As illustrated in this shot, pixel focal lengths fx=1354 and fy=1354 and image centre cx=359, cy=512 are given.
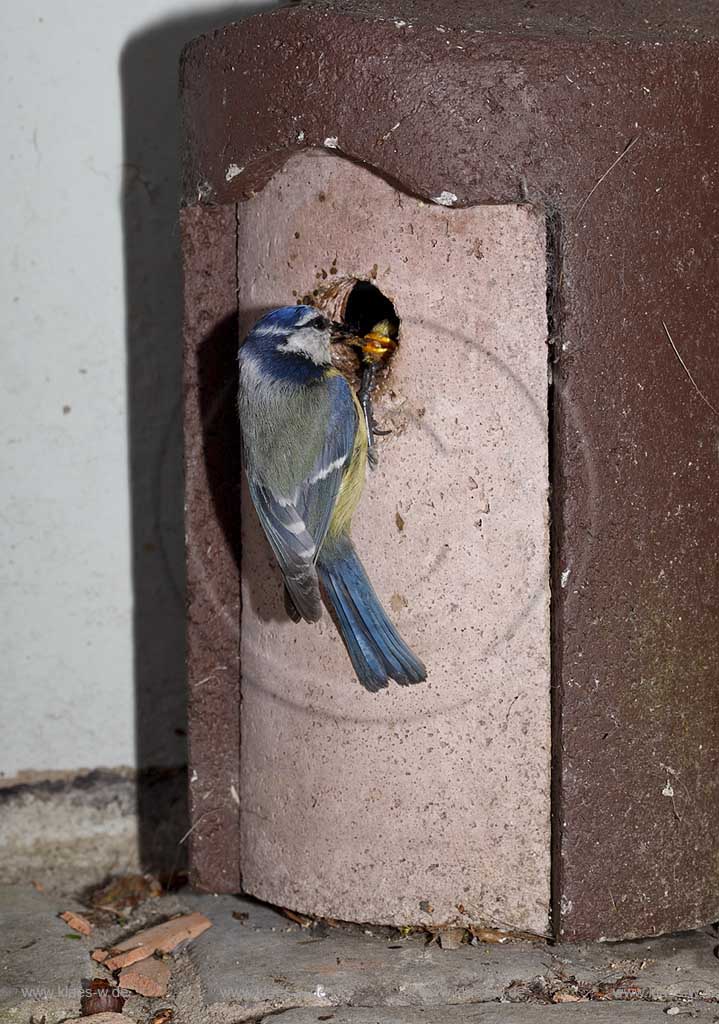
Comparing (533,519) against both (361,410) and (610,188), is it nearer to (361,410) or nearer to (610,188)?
(361,410)

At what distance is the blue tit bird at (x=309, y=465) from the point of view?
2.80 meters

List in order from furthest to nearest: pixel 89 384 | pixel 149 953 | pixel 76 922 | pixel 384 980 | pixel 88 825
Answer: pixel 88 825
pixel 89 384
pixel 76 922
pixel 149 953
pixel 384 980

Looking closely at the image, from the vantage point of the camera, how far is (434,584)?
2.86m

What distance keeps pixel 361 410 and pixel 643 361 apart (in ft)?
1.94

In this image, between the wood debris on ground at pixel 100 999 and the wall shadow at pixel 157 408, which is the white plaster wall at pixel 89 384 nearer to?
the wall shadow at pixel 157 408

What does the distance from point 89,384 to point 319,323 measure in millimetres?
1160

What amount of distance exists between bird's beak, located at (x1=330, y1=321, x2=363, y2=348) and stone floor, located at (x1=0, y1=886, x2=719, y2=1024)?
53.2 inches

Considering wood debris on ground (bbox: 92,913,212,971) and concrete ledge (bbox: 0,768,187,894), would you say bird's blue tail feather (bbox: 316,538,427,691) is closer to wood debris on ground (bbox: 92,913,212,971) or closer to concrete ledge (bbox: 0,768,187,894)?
wood debris on ground (bbox: 92,913,212,971)

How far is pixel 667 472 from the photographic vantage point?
9.27 ft

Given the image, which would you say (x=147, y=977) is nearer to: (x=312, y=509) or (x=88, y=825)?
(x=88, y=825)

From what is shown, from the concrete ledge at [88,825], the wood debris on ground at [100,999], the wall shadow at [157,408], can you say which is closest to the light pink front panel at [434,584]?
the wood debris on ground at [100,999]

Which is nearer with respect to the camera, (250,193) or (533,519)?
(533,519)

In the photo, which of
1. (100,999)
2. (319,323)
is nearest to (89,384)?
(319,323)

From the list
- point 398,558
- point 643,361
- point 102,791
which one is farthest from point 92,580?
point 643,361
